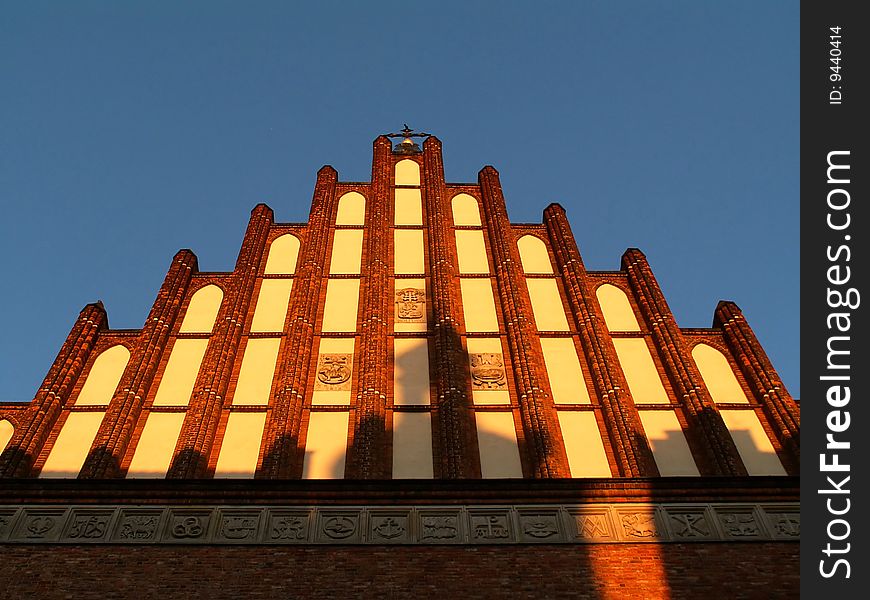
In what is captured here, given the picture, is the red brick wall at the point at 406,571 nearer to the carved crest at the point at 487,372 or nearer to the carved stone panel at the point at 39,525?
the carved stone panel at the point at 39,525

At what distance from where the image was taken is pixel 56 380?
10.6m

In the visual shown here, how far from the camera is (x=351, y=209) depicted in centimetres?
1434

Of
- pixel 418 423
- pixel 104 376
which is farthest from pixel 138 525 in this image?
pixel 418 423

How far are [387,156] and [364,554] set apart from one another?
8.81m

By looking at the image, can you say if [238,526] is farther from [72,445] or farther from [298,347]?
[298,347]

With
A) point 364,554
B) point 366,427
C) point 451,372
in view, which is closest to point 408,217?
point 451,372

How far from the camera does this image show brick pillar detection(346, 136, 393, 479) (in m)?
9.66

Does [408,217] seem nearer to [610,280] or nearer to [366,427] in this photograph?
[610,280]

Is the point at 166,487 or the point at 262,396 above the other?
the point at 262,396

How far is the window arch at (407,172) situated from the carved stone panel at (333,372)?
4837 millimetres

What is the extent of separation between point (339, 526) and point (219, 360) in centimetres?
325

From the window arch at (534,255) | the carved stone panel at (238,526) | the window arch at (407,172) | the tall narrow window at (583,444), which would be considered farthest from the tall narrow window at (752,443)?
the window arch at (407,172)

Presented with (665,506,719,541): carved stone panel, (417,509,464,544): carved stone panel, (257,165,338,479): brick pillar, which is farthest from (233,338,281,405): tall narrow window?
(665,506,719,541): carved stone panel
